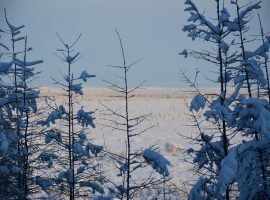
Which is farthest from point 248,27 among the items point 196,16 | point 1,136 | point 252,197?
point 1,136

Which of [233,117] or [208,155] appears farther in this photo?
[208,155]

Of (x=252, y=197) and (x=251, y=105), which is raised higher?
(x=251, y=105)

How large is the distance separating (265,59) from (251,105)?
2.20m

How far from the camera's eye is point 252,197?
6.68 metres

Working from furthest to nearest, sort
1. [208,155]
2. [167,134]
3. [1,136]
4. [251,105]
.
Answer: [167,134] → [208,155] → [251,105] → [1,136]

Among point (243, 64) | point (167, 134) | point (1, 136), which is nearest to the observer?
point (1, 136)

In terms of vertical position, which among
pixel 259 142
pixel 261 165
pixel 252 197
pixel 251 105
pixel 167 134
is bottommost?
pixel 167 134

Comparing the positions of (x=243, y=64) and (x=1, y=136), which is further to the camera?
(x=243, y=64)

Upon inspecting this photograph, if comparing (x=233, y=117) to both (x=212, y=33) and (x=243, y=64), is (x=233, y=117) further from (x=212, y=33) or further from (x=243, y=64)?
(x=212, y=33)

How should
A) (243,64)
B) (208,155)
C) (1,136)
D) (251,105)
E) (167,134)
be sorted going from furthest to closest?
(167,134) → (208,155) → (243,64) → (251,105) → (1,136)

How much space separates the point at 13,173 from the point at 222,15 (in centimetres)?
557

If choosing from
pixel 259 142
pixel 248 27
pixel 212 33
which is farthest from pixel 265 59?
pixel 259 142

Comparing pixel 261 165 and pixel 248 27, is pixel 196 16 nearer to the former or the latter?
pixel 248 27

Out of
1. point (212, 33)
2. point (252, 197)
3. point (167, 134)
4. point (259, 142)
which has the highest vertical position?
point (212, 33)
